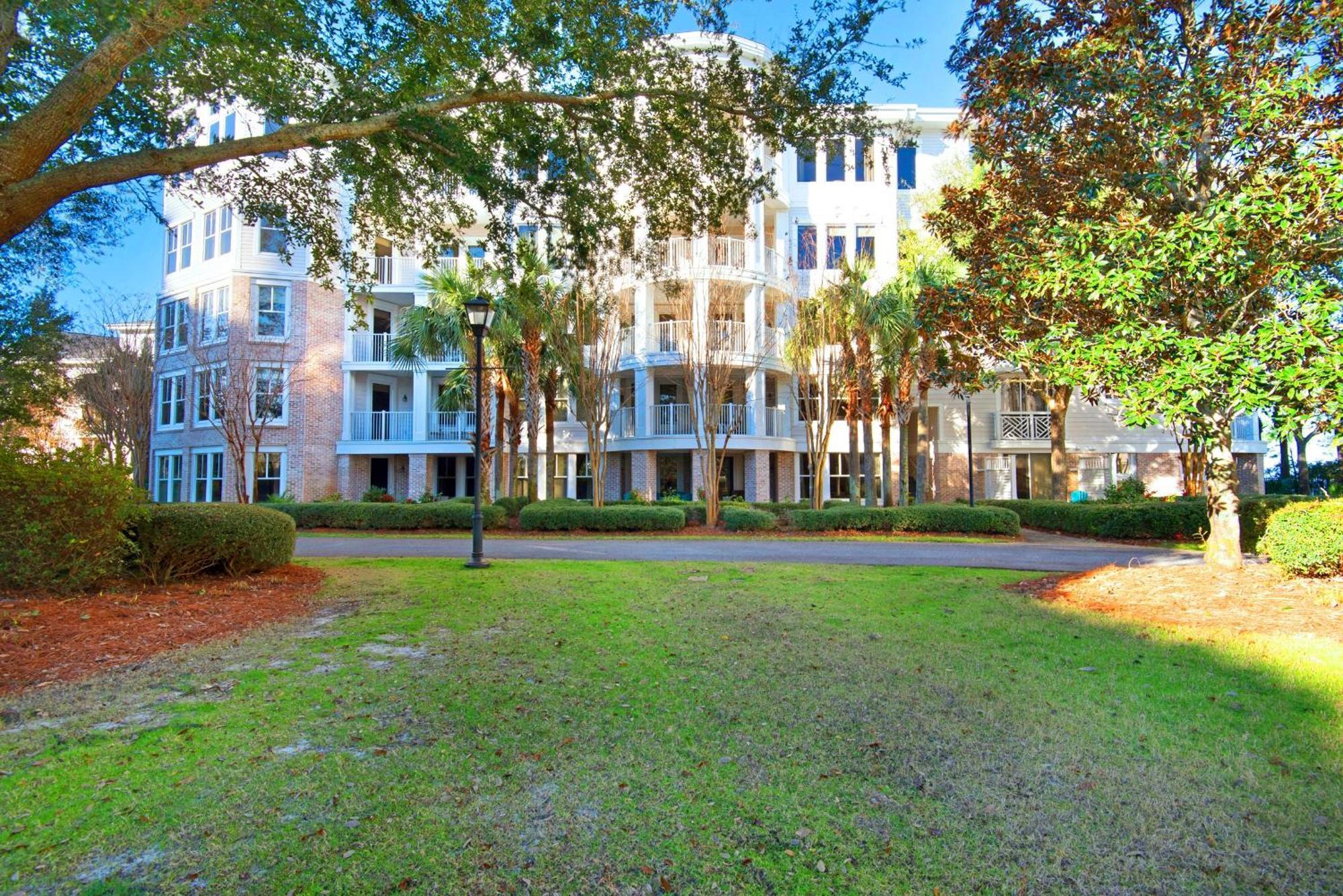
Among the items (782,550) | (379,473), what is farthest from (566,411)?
(782,550)

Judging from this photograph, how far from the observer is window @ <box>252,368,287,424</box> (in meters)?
24.5

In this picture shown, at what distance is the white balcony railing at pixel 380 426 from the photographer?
27.6 meters

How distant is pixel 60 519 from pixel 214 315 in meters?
22.6

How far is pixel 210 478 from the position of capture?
87.7 ft

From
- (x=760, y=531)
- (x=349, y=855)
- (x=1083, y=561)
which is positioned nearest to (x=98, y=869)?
(x=349, y=855)

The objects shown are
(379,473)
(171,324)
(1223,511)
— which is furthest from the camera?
(379,473)

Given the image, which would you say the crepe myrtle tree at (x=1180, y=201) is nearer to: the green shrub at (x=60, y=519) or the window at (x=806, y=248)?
the green shrub at (x=60, y=519)

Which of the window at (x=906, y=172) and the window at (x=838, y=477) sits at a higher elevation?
the window at (x=906, y=172)

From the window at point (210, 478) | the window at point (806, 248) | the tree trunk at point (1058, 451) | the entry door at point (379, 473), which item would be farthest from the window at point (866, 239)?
the window at point (210, 478)

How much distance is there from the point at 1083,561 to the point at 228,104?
1481 cm

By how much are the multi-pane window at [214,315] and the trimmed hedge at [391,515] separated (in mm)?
8193

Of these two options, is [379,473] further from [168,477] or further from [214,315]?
[214,315]

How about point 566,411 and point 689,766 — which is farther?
point 566,411

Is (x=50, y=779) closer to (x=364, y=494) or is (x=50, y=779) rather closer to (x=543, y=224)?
(x=543, y=224)
